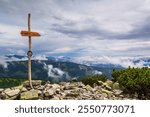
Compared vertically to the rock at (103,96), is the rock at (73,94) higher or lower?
higher

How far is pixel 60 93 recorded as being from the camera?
101 ft

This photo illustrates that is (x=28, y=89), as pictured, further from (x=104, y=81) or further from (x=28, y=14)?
(x=104, y=81)

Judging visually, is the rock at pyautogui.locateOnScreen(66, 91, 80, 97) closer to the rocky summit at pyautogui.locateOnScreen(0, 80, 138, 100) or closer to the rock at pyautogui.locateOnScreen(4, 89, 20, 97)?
the rocky summit at pyautogui.locateOnScreen(0, 80, 138, 100)

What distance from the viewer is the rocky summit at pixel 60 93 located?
29484 millimetres

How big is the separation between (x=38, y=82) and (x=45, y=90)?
2298 millimetres

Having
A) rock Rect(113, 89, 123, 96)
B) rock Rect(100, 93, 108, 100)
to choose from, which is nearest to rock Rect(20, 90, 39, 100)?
rock Rect(100, 93, 108, 100)

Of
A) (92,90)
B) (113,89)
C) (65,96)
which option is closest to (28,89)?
(65,96)

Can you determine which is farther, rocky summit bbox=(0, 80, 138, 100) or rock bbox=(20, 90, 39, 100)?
rocky summit bbox=(0, 80, 138, 100)

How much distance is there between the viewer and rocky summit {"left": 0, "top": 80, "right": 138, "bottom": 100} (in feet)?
96.7

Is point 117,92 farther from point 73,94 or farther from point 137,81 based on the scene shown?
point 73,94

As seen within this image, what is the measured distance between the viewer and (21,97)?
28812 millimetres

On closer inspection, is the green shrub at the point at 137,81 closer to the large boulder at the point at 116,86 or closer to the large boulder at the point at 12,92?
the large boulder at the point at 116,86

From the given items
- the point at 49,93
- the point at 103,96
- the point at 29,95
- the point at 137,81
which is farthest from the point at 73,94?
the point at 137,81

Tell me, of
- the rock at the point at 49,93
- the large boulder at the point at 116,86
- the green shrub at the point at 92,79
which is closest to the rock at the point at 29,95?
the rock at the point at 49,93
